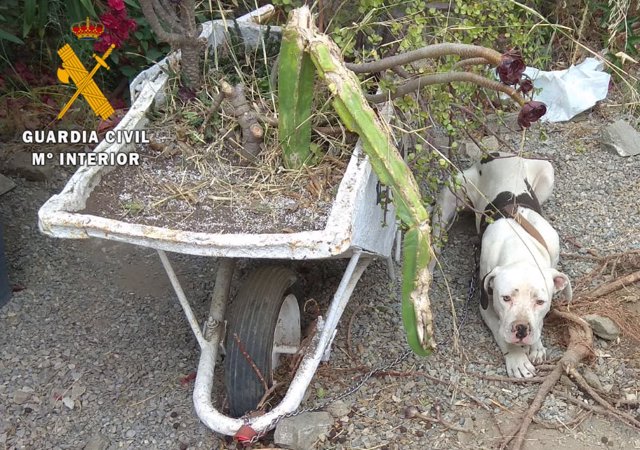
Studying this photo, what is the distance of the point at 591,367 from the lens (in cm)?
324

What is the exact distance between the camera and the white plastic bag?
516 cm

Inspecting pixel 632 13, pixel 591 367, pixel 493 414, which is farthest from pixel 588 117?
pixel 493 414

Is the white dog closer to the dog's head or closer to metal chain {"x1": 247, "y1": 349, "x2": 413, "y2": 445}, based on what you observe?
the dog's head

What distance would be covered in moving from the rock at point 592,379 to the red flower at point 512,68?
56.2 inches

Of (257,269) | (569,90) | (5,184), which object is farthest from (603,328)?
(5,184)

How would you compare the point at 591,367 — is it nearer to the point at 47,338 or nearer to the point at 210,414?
the point at 210,414

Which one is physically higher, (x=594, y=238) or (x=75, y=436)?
(x=75, y=436)

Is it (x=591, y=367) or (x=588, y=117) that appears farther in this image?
(x=588, y=117)

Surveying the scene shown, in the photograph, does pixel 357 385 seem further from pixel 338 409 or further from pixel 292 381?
pixel 292 381

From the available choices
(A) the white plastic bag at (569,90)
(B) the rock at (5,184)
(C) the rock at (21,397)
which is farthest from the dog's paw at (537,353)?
(B) the rock at (5,184)

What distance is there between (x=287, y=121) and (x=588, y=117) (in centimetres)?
317

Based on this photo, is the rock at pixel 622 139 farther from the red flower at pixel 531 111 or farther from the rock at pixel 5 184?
the rock at pixel 5 184

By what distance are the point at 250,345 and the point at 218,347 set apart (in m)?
0.26

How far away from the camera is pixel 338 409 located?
2.94 metres
